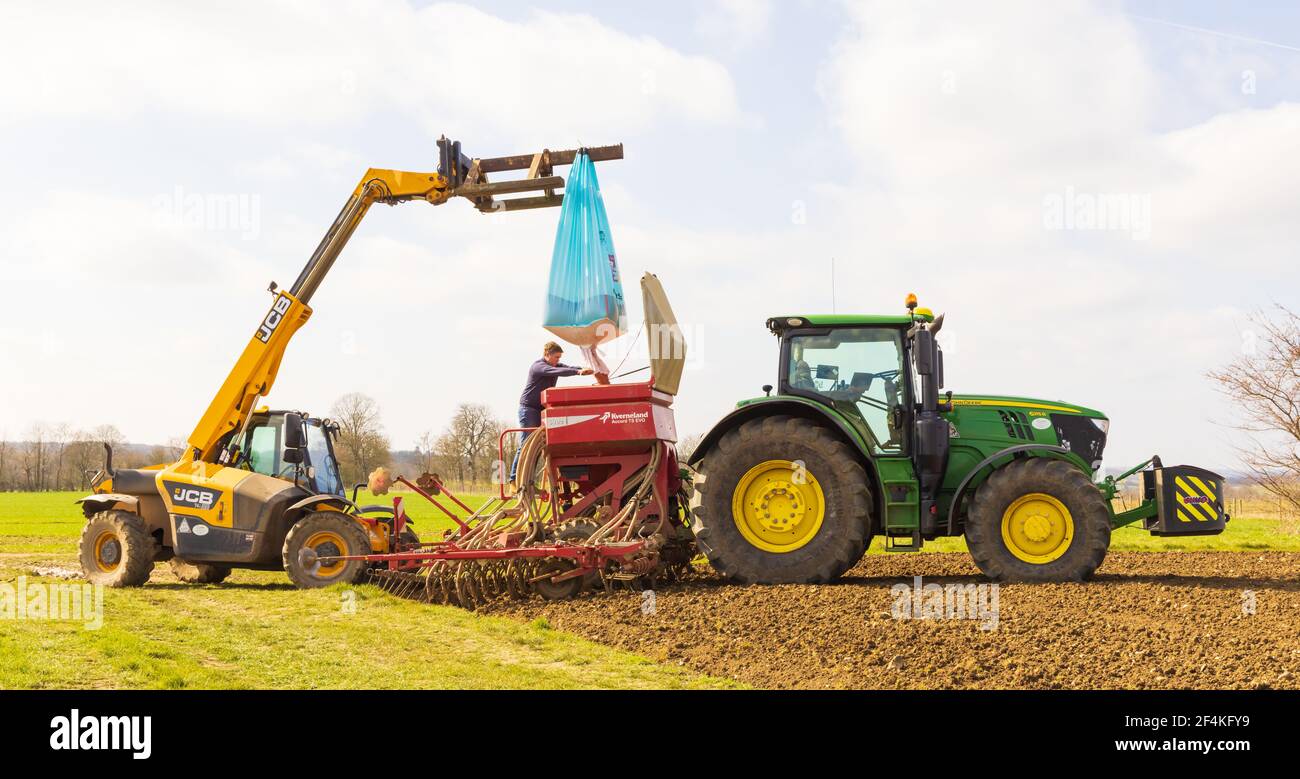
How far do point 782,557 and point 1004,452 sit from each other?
2161mm

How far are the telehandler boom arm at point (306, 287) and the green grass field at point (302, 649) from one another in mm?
1928

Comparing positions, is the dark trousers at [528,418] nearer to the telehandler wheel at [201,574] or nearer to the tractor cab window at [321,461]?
the tractor cab window at [321,461]

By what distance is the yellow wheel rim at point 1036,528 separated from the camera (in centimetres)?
873

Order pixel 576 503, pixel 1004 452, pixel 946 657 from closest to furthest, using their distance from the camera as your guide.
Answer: pixel 946 657 < pixel 1004 452 < pixel 576 503

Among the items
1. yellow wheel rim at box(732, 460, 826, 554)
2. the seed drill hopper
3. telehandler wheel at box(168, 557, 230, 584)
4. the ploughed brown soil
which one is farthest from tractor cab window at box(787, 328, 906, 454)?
telehandler wheel at box(168, 557, 230, 584)

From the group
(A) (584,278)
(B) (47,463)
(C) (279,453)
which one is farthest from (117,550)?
(B) (47,463)

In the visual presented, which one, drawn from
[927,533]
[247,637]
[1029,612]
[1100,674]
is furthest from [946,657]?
[247,637]

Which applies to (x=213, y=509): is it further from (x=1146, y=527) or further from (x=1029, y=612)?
(x=1146, y=527)

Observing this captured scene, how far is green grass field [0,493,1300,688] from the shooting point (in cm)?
614

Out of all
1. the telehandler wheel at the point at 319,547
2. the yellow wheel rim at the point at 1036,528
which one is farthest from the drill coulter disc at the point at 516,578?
the yellow wheel rim at the point at 1036,528

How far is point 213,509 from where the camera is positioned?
1069cm

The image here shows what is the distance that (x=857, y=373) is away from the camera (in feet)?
30.8

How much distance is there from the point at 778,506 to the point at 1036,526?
2217 mm

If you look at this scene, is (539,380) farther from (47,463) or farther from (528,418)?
(47,463)
